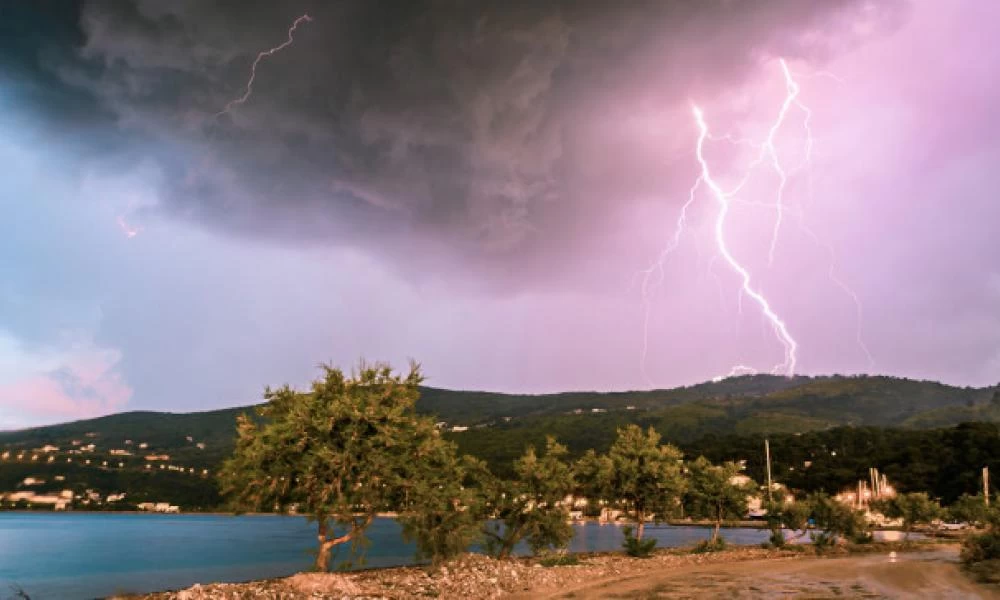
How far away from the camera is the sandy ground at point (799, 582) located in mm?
33656

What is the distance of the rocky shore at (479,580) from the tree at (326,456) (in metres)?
2.64

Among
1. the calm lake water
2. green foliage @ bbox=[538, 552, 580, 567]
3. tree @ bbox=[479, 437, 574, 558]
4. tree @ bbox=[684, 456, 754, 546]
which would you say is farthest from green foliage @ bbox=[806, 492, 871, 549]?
the calm lake water

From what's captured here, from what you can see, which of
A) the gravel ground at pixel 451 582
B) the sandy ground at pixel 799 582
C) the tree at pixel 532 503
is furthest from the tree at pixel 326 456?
the tree at pixel 532 503

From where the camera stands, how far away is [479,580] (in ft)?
118

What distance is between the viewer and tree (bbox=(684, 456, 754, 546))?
2625 inches

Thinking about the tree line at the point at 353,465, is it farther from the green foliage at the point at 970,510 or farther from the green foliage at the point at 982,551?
the green foliage at the point at 970,510

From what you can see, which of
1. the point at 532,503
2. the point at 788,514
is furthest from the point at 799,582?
the point at 788,514

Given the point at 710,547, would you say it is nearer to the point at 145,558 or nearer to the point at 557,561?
the point at 557,561

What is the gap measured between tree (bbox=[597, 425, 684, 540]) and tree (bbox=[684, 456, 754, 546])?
8.15 meters

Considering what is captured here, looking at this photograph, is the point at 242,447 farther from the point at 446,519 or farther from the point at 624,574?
the point at 624,574

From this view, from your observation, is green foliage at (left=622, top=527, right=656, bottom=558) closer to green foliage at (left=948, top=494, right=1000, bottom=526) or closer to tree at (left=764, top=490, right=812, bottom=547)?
tree at (left=764, top=490, right=812, bottom=547)

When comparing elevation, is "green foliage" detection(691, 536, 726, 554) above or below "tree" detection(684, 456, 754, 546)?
below

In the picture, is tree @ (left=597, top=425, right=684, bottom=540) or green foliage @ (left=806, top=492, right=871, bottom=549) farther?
green foliage @ (left=806, top=492, right=871, bottom=549)

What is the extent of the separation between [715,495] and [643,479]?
1291 centimetres
